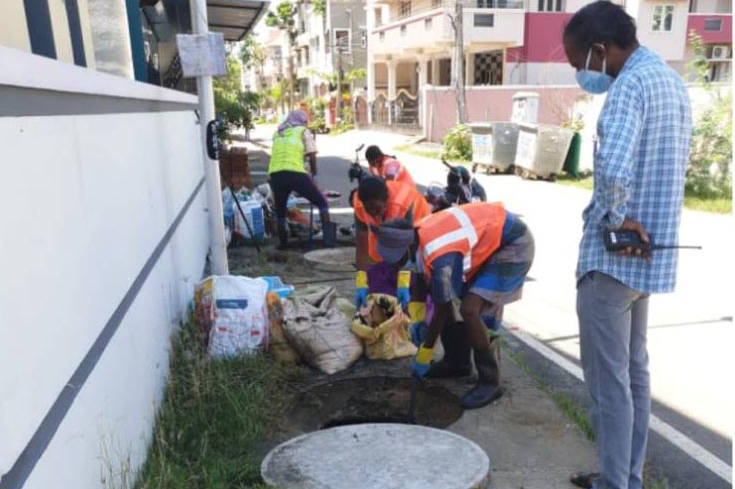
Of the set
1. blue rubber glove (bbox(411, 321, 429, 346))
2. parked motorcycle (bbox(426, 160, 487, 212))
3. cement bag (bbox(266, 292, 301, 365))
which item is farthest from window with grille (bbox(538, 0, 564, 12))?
cement bag (bbox(266, 292, 301, 365))

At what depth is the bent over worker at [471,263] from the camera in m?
3.30

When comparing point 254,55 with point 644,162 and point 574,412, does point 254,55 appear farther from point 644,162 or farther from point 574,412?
point 644,162

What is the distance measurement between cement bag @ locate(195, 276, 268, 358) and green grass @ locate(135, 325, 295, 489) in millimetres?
103

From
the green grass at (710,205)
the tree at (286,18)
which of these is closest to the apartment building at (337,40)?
the tree at (286,18)

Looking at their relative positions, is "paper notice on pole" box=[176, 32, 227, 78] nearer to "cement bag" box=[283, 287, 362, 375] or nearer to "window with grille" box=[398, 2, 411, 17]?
"cement bag" box=[283, 287, 362, 375]

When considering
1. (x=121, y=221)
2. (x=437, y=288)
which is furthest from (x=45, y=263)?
(x=437, y=288)

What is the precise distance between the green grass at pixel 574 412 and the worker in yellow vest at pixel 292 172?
388cm

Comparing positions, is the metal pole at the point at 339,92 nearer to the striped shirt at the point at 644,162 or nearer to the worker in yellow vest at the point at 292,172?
the worker in yellow vest at the point at 292,172

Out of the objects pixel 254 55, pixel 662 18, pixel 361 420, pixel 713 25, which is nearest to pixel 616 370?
pixel 361 420

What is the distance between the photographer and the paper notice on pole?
16.4 feet

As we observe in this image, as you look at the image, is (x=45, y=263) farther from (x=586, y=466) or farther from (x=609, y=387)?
(x=586, y=466)

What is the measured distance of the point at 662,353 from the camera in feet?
15.1

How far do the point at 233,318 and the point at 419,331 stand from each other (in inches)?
48.3

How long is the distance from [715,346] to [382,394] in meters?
2.55
